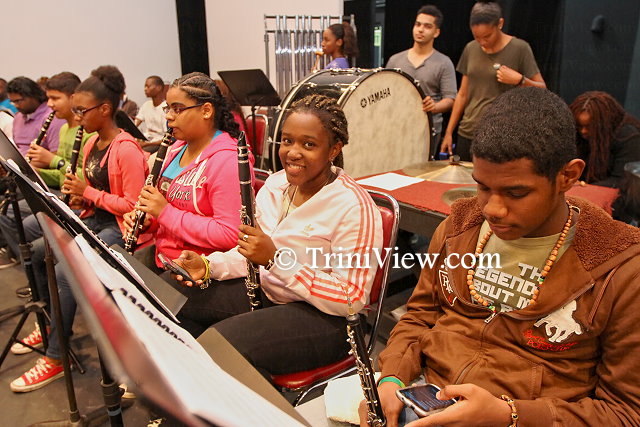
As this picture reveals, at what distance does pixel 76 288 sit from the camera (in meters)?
0.68

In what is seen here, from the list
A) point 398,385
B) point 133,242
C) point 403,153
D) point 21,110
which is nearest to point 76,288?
point 398,385

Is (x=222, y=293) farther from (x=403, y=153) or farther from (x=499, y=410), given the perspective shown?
(x=403, y=153)

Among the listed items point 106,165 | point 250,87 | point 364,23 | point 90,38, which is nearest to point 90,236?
point 106,165

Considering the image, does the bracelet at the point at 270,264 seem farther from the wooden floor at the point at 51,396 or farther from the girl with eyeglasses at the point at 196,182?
the wooden floor at the point at 51,396

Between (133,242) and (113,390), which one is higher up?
(133,242)

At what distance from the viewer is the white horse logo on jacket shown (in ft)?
3.31

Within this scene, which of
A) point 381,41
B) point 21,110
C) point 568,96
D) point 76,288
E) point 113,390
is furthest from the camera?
point 381,41

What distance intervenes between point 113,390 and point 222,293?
511mm

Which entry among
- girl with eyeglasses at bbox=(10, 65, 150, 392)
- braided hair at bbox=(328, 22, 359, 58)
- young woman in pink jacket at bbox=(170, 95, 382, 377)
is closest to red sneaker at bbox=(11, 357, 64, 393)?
girl with eyeglasses at bbox=(10, 65, 150, 392)

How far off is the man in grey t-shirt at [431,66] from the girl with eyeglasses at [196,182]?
211cm

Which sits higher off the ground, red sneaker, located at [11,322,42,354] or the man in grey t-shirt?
the man in grey t-shirt

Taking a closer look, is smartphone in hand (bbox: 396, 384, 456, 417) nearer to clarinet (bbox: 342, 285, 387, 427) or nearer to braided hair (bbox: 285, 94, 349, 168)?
clarinet (bbox: 342, 285, 387, 427)

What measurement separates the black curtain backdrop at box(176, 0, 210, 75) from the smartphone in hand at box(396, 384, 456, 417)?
26.3 ft

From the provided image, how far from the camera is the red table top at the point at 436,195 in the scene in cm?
208
